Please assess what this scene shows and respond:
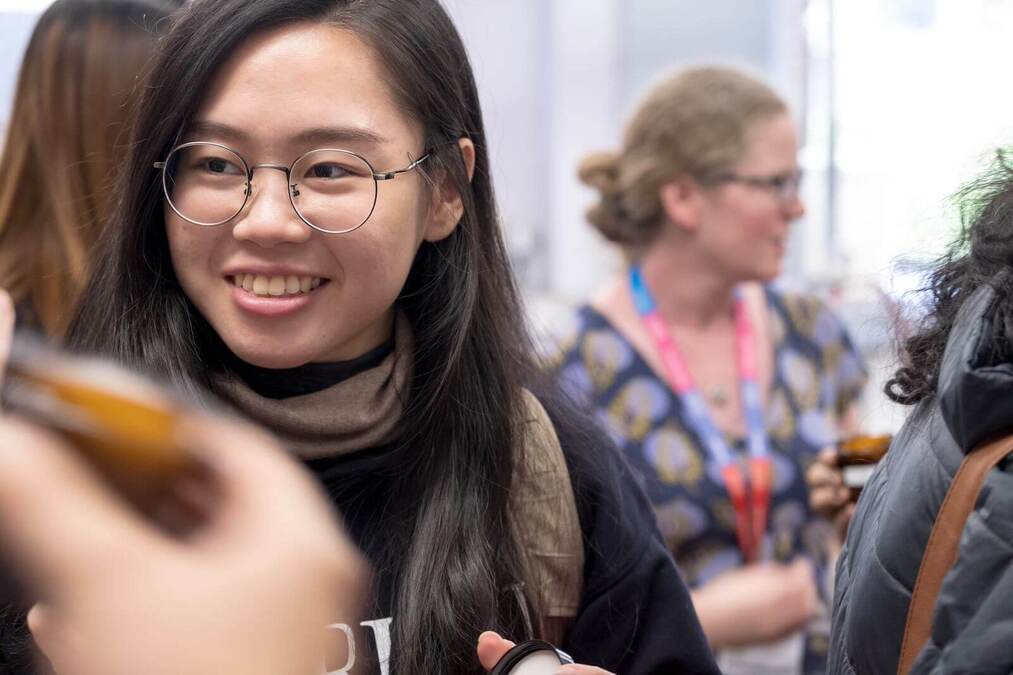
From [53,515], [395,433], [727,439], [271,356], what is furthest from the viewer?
[727,439]

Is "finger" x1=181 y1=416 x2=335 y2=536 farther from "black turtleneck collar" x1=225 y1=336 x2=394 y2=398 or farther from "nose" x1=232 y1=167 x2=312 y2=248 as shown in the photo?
"black turtleneck collar" x1=225 y1=336 x2=394 y2=398

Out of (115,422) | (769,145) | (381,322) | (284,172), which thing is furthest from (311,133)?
(769,145)

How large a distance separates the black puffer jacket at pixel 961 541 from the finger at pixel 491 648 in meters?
0.33

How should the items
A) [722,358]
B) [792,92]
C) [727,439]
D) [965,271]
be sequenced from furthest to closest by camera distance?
[792,92]
[722,358]
[727,439]
[965,271]

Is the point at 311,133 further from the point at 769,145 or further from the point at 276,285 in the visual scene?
the point at 769,145

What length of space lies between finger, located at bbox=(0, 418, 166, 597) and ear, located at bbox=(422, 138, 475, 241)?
1.12 meters

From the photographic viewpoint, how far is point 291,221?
1.37m

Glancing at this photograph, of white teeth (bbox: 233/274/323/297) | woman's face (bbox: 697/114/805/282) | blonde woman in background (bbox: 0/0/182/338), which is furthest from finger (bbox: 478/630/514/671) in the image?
woman's face (bbox: 697/114/805/282)

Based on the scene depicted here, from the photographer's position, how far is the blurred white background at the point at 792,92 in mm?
4305

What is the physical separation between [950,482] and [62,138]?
1536 millimetres

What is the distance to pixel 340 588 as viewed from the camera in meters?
0.52

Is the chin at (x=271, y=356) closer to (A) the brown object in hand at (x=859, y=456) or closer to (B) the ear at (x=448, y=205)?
(B) the ear at (x=448, y=205)

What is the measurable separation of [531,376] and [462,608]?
1.30 feet

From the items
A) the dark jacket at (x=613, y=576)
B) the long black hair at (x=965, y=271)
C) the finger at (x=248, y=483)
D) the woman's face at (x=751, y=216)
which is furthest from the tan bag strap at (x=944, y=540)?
the woman's face at (x=751, y=216)
